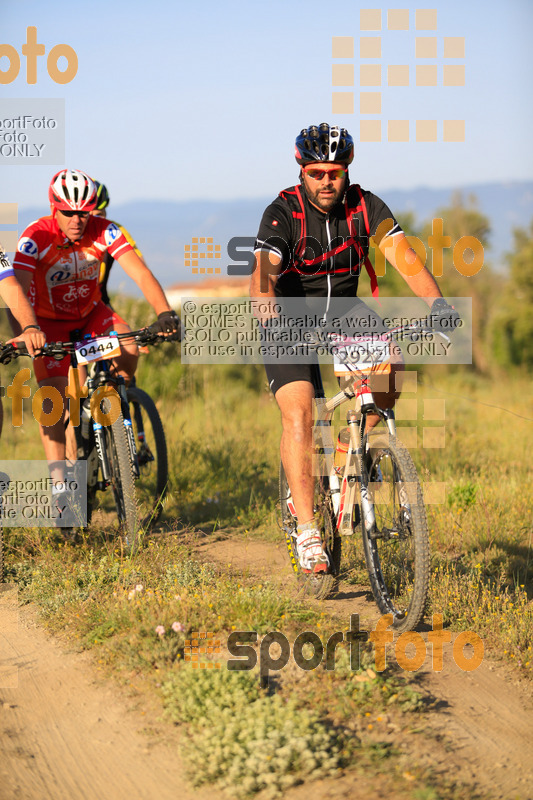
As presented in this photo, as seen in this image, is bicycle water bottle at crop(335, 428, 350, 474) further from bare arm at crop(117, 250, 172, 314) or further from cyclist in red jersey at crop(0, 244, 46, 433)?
cyclist in red jersey at crop(0, 244, 46, 433)

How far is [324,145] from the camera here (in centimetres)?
441

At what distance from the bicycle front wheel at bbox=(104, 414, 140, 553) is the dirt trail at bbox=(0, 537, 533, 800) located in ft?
3.30

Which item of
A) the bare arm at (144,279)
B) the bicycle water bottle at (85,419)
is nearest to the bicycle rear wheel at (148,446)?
the bicycle water bottle at (85,419)

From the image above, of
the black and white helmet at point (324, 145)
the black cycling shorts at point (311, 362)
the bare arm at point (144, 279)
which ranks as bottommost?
the black cycling shorts at point (311, 362)

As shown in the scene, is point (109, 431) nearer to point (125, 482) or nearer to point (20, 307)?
point (125, 482)

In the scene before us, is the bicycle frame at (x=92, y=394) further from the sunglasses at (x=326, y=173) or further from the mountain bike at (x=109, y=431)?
the sunglasses at (x=326, y=173)

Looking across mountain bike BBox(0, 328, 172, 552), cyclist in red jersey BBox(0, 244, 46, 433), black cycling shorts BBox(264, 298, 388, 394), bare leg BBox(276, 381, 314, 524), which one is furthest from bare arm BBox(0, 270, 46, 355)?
bare leg BBox(276, 381, 314, 524)

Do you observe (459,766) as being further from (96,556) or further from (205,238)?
(205,238)

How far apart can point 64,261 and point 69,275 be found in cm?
11

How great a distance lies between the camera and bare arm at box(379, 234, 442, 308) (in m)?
4.38

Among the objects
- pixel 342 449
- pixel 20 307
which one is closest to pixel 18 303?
pixel 20 307

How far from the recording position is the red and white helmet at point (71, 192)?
17.2 ft

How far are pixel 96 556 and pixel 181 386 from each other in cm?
508

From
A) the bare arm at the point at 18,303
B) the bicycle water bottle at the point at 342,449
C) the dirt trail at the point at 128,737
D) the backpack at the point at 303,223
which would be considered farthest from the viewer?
the bare arm at the point at 18,303
